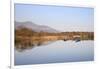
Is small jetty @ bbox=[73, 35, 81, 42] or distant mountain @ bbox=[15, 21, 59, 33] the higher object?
distant mountain @ bbox=[15, 21, 59, 33]

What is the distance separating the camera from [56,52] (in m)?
2.35

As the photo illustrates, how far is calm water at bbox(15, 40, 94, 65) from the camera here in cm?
221

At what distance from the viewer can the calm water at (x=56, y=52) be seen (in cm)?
221

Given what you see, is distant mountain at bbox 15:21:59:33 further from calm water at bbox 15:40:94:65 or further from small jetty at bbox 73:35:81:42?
small jetty at bbox 73:35:81:42

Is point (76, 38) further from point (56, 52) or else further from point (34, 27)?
point (34, 27)

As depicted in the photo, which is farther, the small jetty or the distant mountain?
the small jetty

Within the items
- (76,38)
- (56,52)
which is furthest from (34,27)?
(76,38)

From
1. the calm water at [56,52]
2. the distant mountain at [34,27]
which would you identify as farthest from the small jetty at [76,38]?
Result: the distant mountain at [34,27]

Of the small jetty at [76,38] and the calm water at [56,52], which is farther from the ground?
the small jetty at [76,38]

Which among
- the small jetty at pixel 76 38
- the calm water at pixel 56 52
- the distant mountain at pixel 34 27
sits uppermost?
the distant mountain at pixel 34 27

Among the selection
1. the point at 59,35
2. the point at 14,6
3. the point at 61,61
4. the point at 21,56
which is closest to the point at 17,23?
the point at 14,6

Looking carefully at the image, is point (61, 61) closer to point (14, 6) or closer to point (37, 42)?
point (37, 42)

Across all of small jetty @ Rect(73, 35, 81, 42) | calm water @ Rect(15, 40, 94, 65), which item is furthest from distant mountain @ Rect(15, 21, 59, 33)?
small jetty @ Rect(73, 35, 81, 42)

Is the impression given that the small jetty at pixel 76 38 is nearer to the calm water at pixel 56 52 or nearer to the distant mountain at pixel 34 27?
the calm water at pixel 56 52
